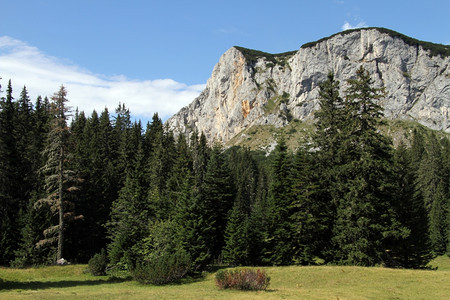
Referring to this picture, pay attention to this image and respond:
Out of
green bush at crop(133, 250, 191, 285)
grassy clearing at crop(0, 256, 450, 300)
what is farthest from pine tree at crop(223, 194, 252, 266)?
green bush at crop(133, 250, 191, 285)

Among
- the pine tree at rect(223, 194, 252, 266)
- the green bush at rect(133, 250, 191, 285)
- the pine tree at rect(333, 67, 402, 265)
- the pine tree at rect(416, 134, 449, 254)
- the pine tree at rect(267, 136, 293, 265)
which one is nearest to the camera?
the green bush at rect(133, 250, 191, 285)

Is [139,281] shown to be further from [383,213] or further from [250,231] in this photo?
[383,213]

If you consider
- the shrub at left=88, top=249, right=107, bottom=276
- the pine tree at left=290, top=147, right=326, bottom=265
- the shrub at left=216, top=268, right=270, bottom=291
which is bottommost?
the shrub at left=88, top=249, right=107, bottom=276

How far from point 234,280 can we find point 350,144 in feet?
59.5

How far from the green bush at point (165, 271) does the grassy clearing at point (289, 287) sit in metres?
1.36

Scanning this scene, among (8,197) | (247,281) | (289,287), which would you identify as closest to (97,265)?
(8,197)

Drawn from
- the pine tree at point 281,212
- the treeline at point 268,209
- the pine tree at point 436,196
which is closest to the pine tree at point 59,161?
the treeline at point 268,209

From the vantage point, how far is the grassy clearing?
19.6 m

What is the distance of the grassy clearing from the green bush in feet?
4.47

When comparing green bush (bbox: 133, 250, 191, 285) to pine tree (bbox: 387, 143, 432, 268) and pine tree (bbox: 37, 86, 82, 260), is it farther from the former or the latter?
pine tree (bbox: 387, 143, 432, 268)

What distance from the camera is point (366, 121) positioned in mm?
33156

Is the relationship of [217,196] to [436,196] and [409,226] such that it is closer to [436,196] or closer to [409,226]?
[409,226]

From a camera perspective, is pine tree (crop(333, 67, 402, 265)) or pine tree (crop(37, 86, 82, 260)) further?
pine tree (crop(37, 86, 82, 260))

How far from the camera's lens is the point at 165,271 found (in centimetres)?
2947
